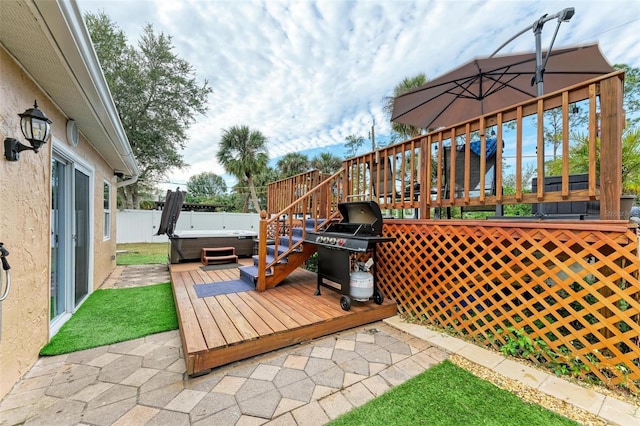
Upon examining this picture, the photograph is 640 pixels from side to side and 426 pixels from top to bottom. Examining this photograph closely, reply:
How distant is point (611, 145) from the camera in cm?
196

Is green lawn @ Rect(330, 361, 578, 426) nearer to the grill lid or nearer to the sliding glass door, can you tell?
the grill lid

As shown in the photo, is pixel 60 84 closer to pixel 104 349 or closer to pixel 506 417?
pixel 104 349

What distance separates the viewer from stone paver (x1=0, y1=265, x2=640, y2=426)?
66.0 inches

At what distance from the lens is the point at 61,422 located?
5.27ft

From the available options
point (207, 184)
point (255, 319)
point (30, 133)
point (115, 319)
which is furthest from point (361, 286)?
point (207, 184)

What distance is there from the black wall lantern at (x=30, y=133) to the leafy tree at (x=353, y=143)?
19.6m

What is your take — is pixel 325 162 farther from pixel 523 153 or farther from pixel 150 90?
pixel 523 153

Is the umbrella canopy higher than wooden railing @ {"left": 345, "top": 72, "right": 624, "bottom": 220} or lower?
higher

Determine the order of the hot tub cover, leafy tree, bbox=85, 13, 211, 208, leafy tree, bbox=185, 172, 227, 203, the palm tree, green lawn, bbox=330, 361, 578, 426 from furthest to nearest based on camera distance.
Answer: leafy tree, bbox=185, 172, 227, 203 < the palm tree < leafy tree, bbox=85, 13, 211, 208 < the hot tub cover < green lawn, bbox=330, 361, 578, 426

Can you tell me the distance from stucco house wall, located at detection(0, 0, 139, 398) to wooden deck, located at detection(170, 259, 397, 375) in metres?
1.21

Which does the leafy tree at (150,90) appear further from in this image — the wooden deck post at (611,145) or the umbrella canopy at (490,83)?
the wooden deck post at (611,145)

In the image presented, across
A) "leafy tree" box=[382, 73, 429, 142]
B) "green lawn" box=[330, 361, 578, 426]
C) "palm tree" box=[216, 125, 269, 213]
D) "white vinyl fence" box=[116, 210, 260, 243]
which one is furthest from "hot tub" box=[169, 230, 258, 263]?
"palm tree" box=[216, 125, 269, 213]

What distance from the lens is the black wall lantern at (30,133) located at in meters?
1.93

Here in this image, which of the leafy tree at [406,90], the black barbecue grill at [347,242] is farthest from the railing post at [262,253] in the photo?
the leafy tree at [406,90]
